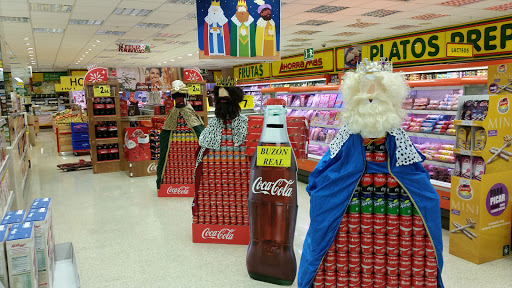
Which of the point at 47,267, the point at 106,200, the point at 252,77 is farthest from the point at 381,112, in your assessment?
the point at 252,77

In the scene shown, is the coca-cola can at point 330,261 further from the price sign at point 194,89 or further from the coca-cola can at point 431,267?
the price sign at point 194,89

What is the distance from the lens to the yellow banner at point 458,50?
8.45m

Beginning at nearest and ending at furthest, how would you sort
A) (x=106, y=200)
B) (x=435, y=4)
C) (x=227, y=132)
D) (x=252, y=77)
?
(x=227, y=132) < (x=106, y=200) < (x=435, y=4) < (x=252, y=77)

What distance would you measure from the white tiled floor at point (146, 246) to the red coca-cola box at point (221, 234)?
82 millimetres

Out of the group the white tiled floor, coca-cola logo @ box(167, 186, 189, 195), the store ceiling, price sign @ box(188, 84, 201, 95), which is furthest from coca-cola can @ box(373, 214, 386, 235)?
price sign @ box(188, 84, 201, 95)

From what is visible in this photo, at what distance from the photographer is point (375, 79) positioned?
2.35 meters

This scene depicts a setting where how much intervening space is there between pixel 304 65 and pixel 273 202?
14337 millimetres

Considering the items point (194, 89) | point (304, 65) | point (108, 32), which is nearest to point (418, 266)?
point (194, 89)

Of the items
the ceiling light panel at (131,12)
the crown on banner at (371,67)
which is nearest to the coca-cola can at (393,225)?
the crown on banner at (371,67)

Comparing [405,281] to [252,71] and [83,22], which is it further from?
[252,71]

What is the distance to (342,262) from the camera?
94.4 inches

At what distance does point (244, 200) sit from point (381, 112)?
225 centimetres

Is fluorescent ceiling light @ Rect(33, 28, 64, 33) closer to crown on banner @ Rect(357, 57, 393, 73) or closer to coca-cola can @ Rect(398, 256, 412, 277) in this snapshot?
crown on banner @ Rect(357, 57, 393, 73)

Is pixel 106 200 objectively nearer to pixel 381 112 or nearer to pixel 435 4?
pixel 381 112
